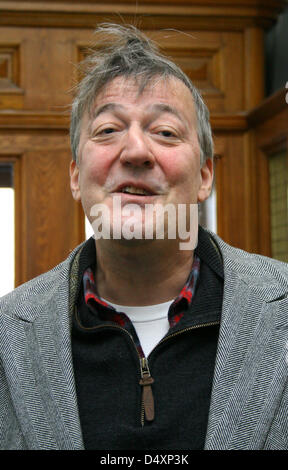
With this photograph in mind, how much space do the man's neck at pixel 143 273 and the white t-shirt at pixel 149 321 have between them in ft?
0.05

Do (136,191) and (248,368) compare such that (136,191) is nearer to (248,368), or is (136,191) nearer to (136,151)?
(136,151)

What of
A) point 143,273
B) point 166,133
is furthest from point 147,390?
point 166,133

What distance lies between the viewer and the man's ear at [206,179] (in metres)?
1.38

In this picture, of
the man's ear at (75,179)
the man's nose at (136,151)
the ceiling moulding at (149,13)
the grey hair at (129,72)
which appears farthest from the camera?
the ceiling moulding at (149,13)

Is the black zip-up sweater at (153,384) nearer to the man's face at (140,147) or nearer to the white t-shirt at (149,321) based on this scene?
the white t-shirt at (149,321)

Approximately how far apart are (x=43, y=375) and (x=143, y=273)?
28cm

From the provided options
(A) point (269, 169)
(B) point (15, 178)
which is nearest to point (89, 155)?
(B) point (15, 178)

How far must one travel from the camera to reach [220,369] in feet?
3.60

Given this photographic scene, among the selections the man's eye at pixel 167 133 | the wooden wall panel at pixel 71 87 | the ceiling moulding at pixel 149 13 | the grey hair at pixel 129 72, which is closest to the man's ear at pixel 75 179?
the grey hair at pixel 129 72

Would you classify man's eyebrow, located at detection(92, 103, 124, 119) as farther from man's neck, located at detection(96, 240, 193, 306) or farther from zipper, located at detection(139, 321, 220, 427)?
zipper, located at detection(139, 321, 220, 427)
